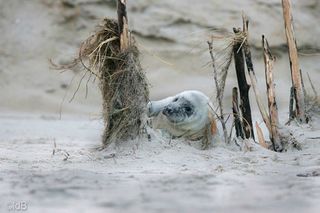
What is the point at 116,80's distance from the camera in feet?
17.7

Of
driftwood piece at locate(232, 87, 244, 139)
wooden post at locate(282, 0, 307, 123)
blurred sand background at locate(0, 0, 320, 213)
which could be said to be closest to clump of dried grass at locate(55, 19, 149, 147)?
blurred sand background at locate(0, 0, 320, 213)

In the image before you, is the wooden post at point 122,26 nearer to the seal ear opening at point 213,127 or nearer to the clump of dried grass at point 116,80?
the clump of dried grass at point 116,80

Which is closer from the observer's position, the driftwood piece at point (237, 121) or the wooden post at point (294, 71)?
the driftwood piece at point (237, 121)

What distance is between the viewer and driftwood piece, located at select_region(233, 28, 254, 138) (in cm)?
551

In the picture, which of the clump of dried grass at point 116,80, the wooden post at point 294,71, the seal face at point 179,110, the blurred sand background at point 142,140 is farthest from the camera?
the wooden post at point 294,71

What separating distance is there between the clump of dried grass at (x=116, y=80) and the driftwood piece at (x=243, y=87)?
794 millimetres

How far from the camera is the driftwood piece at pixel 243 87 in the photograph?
551 cm

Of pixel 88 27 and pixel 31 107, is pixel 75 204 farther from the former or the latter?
pixel 88 27

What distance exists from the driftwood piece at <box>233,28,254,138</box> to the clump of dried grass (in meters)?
0.79

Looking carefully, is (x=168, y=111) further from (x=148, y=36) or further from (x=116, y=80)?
(x=148, y=36)

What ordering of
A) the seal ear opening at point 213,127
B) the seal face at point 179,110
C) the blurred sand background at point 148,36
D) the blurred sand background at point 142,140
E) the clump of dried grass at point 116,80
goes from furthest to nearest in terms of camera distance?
the blurred sand background at point 148,36 < the seal face at point 179,110 < the seal ear opening at point 213,127 < the clump of dried grass at point 116,80 < the blurred sand background at point 142,140

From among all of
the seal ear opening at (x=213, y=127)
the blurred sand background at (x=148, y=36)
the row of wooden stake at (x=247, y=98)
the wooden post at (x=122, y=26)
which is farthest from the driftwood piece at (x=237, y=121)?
the blurred sand background at (x=148, y=36)

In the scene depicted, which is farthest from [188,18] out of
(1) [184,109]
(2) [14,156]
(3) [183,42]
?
(2) [14,156]

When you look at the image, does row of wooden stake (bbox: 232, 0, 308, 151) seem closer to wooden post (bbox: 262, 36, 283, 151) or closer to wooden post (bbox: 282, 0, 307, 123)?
wooden post (bbox: 262, 36, 283, 151)
